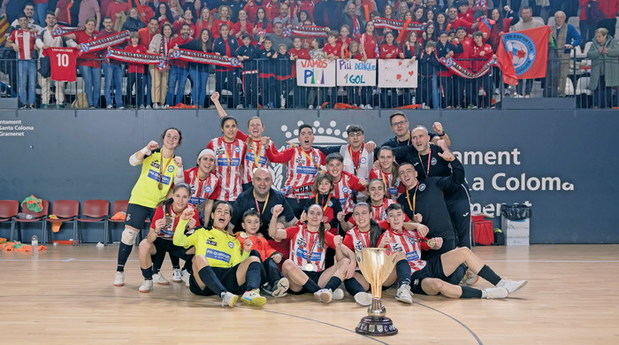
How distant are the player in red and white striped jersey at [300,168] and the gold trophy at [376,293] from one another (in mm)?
2659

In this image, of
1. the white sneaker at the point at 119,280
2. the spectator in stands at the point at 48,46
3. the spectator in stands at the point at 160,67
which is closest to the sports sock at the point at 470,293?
the white sneaker at the point at 119,280

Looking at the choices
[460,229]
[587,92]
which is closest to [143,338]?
[460,229]

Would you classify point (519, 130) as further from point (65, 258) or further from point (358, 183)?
point (65, 258)

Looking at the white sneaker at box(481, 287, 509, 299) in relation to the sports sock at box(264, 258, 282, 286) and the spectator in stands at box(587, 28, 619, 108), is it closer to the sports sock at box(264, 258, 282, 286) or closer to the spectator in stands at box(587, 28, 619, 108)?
the sports sock at box(264, 258, 282, 286)

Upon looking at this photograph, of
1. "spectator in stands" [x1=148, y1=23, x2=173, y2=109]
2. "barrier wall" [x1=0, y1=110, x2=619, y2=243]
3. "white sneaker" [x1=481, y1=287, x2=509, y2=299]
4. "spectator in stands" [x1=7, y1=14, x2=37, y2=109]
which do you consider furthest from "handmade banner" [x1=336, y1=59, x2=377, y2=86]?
"white sneaker" [x1=481, y1=287, x2=509, y2=299]

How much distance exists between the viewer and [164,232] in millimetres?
8539

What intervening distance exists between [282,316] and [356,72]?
7.52 metres

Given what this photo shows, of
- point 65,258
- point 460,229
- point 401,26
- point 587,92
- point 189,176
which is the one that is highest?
point 401,26

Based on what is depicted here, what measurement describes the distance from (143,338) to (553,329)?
3227mm

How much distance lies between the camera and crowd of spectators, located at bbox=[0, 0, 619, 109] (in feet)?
45.8

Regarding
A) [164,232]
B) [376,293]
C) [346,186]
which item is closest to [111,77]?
[164,232]

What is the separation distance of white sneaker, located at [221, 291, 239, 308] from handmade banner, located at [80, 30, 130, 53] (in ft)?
24.9

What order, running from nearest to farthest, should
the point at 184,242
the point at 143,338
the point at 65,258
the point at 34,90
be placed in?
the point at 143,338 → the point at 184,242 → the point at 65,258 → the point at 34,90

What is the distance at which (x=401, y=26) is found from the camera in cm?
1444
